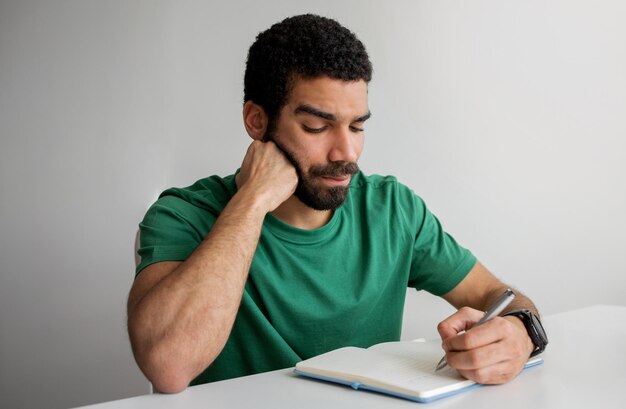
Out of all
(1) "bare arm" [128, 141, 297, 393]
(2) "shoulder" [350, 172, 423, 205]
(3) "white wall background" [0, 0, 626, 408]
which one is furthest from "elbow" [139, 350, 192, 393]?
(3) "white wall background" [0, 0, 626, 408]

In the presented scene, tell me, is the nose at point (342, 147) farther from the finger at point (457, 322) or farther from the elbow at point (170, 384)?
the elbow at point (170, 384)

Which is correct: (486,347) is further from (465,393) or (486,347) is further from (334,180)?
(334,180)

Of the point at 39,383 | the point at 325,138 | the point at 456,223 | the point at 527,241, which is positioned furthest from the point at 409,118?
the point at 39,383

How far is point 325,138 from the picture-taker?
56.7 inches

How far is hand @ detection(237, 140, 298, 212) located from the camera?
137cm

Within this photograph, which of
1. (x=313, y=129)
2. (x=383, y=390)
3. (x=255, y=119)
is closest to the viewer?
(x=383, y=390)

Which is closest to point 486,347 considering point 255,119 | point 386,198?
point 386,198

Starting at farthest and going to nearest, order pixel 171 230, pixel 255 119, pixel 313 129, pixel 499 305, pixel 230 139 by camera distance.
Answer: pixel 230 139
pixel 255 119
pixel 313 129
pixel 171 230
pixel 499 305

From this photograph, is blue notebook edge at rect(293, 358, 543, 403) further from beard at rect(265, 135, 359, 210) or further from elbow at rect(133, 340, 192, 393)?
beard at rect(265, 135, 359, 210)

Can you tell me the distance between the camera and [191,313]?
1.10m

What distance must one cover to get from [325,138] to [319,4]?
1.40m

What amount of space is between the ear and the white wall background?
932mm

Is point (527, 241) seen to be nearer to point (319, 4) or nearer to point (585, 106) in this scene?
point (585, 106)

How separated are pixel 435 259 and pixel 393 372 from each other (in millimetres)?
713
